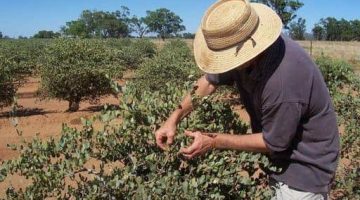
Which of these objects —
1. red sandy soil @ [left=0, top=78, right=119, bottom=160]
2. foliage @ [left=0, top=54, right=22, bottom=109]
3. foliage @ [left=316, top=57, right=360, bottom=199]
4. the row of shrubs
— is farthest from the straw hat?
foliage @ [left=0, top=54, right=22, bottom=109]

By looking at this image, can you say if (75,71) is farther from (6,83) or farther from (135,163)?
(135,163)

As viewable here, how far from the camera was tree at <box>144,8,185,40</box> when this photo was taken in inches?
3875

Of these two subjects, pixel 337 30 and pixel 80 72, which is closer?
pixel 80 72

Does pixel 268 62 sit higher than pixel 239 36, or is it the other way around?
pixel 239 36

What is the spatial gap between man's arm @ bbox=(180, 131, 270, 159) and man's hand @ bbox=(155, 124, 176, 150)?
3.8 inches

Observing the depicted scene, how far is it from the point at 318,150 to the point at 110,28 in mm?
90202

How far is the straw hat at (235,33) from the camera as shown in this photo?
2.33m

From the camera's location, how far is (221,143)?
2.47 metres

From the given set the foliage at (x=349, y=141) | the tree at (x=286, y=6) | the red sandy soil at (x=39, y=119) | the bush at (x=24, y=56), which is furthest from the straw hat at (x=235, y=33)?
the tree at (x=286, y=6)

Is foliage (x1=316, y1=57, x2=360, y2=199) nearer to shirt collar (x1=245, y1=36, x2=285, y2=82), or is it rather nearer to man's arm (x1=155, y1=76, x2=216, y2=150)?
man's arm (x1=155, y1=76, x2=216, y2=150)

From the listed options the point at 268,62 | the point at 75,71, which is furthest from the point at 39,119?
the point at 268,62

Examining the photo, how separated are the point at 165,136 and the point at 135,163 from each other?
0.21m

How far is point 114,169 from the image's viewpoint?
2.50m

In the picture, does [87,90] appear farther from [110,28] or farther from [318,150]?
[110,28]
